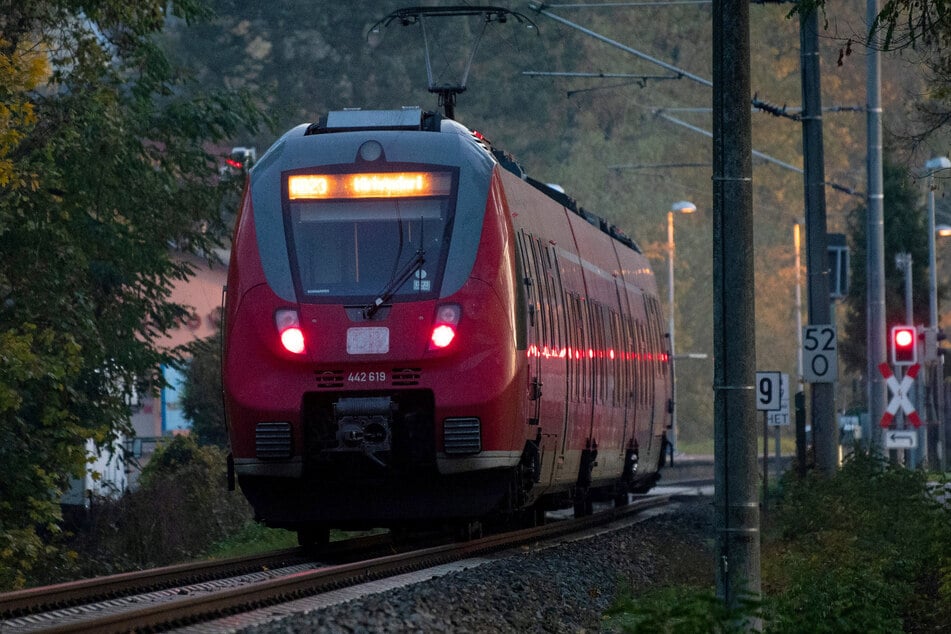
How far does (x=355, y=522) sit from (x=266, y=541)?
1099 cm

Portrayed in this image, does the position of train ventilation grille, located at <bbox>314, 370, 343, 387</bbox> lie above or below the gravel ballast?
above

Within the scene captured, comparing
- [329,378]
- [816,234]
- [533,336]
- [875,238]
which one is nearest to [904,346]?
[875,238]

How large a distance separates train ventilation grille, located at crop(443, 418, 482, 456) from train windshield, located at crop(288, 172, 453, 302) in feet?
3.61

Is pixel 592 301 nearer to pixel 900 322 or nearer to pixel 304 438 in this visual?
pixel 304 438

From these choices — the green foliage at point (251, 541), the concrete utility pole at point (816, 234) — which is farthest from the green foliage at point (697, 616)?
the green foliage at point (251, 541)

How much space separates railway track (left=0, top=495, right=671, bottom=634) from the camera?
1109 centimetres

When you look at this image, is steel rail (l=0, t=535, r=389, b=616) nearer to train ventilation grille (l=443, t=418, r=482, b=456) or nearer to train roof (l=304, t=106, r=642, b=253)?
train ventilation grille (l=443, t=418, r=482, b=456)

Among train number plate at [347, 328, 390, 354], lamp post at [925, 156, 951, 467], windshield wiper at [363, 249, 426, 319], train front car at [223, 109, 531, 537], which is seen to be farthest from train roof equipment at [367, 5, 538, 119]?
lamp post at [925, 156, 951, 467]

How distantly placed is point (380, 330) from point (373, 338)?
89 mm

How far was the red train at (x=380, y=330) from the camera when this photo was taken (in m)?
15.4

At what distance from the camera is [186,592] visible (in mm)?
13352

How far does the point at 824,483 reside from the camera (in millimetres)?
22938

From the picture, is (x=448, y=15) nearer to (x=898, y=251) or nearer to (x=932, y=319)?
(x=932, y=319)

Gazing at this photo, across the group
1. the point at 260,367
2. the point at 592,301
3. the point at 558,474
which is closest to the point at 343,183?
the point at 260,367
